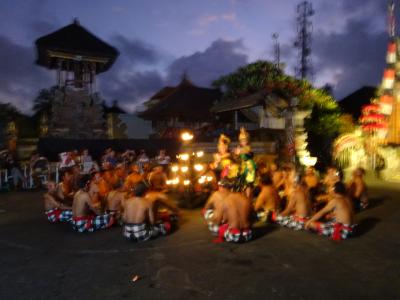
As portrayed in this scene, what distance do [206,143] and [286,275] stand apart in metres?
10.9

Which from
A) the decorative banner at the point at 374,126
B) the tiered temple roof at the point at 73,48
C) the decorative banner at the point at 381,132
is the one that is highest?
the tiered temple roof at the point at 73,48

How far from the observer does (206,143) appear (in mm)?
15633

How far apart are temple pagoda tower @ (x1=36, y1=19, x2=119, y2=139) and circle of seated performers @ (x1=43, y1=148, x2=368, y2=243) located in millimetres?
11613

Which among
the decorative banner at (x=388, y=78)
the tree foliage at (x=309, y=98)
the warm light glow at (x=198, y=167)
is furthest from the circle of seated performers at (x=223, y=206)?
the decorative banner at (x=388, y=78)

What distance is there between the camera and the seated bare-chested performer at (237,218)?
249 inches

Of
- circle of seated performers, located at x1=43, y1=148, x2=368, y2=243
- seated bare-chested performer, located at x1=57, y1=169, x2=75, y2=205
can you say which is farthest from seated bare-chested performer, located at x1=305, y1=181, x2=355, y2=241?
seated bare-chested performer, located at x1=57, y1=169, x2=75, y2=205

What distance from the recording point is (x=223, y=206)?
6465 millimetres

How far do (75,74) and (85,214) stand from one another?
16513mm

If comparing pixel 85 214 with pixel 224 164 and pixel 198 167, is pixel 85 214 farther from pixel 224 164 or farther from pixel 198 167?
pixel 224 164

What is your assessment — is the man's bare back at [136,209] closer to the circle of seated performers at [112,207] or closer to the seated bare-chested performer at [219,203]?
the circle of seated performers at [112,207]

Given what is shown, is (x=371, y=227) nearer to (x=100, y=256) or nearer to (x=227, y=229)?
(x=227, y=229)

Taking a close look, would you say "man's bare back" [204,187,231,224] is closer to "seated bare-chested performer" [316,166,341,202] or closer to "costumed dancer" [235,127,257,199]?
"costumed dancer" [235,127,257,199]

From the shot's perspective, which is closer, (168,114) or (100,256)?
(100,256)

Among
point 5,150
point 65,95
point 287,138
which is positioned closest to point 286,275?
point 287,138
